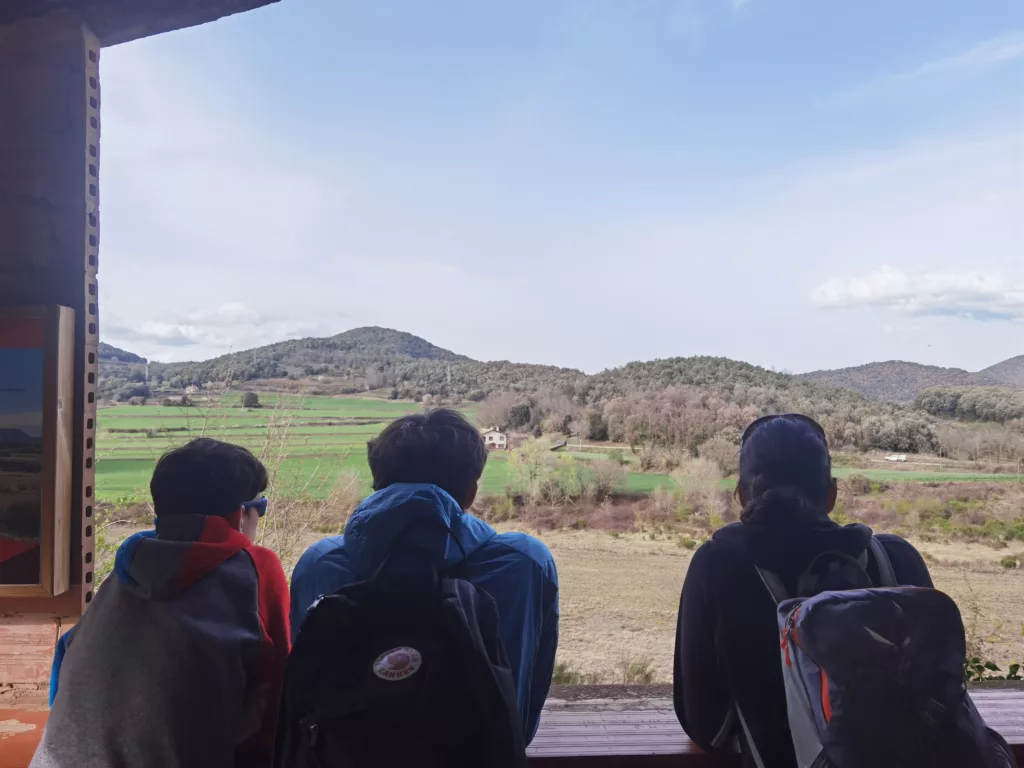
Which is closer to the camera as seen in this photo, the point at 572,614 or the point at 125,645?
the point at 125,645

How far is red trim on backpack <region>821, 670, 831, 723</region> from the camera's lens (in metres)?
1.05

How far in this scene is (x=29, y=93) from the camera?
5.59 ft

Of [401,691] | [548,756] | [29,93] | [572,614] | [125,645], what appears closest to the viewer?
[401,691]

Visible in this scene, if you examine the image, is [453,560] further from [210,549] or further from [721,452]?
[721,452]

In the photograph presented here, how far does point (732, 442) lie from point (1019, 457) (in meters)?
1.26

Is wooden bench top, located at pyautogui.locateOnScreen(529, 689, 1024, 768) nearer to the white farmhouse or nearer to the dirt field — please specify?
the dirt field

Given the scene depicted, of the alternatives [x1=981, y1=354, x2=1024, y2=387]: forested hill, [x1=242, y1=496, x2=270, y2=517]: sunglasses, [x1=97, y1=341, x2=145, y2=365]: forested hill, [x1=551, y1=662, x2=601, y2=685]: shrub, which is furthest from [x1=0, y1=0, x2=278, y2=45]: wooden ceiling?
[x1=981, y1=354, x2=1024, y2=387]: forested hill

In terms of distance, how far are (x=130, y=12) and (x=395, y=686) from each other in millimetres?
1792

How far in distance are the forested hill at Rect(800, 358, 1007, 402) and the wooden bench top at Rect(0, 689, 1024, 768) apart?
1305 millimetres

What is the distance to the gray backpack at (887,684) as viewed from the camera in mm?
1019

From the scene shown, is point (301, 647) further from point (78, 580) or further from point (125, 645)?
point (78, 580)

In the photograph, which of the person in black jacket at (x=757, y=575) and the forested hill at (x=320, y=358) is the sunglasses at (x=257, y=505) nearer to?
the person in black jacket at (x=757, y=575)

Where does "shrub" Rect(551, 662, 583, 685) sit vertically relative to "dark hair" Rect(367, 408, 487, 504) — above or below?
below

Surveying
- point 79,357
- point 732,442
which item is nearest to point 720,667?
point 732,442
